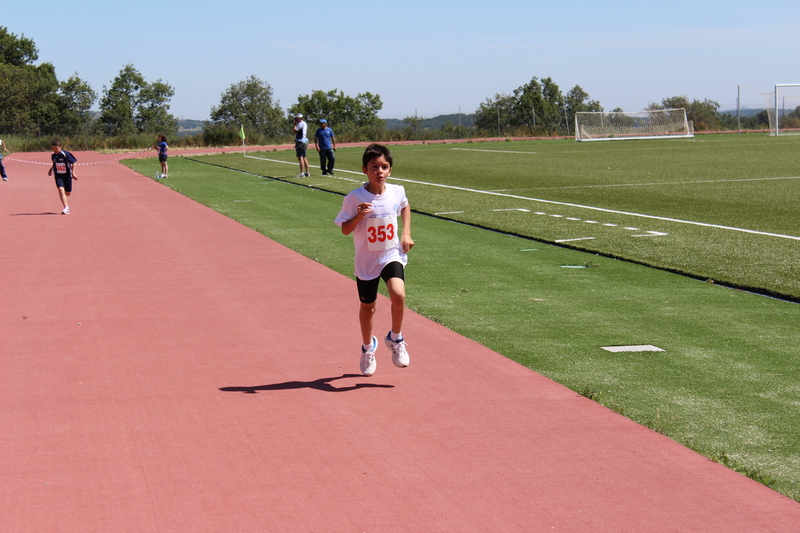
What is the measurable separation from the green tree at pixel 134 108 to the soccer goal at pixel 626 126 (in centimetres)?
4782

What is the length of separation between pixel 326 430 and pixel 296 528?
4.62 ft

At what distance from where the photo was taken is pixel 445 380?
6.50m

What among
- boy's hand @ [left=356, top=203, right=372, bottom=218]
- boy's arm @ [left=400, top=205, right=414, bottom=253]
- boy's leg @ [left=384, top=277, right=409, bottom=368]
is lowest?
boy's leg @ [left=384, top=277, right=409, bottom=368]

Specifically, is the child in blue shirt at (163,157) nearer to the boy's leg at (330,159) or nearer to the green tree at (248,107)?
the boy's leg at (330,159)

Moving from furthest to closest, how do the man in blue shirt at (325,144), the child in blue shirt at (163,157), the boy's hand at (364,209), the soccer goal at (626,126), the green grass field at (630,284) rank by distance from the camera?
the soccer goal at (626,126)
the child in blue shirt at (163,157)
the man in blue shirt at (325,144)
the boy's hand at (364,209)
the green grass field at (630,284)

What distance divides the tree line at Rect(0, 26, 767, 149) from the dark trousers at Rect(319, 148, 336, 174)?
1647 inches

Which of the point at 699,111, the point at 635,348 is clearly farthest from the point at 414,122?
the point at 635,348

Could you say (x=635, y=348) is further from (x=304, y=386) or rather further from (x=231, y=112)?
(x=231, y=112)

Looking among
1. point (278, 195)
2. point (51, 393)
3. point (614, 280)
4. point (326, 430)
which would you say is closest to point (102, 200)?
point (278, 195)

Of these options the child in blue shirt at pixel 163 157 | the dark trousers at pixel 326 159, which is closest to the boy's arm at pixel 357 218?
the dark trousers at pixel 326 159

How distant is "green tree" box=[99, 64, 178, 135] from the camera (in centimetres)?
10044

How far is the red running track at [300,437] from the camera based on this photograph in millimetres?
4234

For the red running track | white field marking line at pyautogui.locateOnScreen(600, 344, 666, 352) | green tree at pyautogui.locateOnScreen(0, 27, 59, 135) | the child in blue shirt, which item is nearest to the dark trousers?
the child in blue shirt

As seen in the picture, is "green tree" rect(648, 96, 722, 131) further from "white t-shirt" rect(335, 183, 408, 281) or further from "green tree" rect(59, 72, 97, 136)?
"white t-shirt" rect(335, 183, 408, 281)
